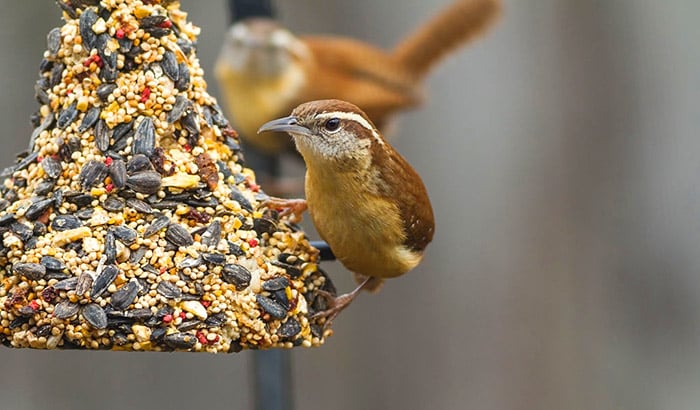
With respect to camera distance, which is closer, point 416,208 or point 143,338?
point 143,338

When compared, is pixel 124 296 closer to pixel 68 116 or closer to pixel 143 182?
pixel 143 182

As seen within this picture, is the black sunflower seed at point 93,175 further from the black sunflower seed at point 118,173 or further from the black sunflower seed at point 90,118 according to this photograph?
the black sunflower seed at point 90,118

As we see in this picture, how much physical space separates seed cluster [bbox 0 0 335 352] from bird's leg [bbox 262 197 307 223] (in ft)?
0.15

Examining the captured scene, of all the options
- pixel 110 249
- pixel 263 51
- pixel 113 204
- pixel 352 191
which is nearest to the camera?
pixel 110 249

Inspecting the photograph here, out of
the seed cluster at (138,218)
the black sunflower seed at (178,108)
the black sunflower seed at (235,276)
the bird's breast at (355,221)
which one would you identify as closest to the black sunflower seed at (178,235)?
the seed cluster at (138,218)

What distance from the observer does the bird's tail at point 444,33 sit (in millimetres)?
7402

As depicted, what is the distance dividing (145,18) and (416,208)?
42.8 inches

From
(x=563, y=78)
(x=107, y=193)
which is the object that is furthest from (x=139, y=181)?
(x=563, y=78)

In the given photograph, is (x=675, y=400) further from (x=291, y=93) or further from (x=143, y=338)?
(x=143, y=338)

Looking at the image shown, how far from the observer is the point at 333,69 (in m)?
7.61

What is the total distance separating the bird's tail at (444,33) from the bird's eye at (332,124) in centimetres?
423

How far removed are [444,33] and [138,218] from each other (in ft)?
15.8

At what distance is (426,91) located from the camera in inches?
309

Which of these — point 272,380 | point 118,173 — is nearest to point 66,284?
point 118,173
